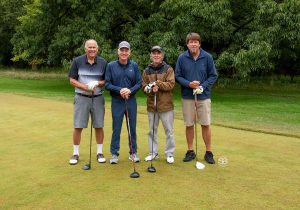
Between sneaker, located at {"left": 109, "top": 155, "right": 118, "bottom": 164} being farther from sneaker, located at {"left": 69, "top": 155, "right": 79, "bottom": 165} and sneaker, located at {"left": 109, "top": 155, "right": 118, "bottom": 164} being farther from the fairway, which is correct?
sneaker, located at {"left": 69, "top": 155, "right": 79, "bottom": 165}

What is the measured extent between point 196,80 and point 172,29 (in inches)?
443

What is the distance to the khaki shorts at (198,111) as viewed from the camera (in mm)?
6242

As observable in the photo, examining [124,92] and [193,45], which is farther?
[193,45]

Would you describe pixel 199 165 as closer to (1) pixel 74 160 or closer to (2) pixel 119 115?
(2) pixel 119 115

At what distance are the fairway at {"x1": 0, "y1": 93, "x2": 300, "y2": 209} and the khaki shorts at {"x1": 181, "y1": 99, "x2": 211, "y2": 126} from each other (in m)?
0.53

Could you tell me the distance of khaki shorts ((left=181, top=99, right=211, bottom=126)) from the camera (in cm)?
624

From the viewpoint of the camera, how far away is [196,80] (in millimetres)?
6125

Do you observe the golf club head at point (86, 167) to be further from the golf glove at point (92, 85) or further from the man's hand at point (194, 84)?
the man's hand at point (194, 84)

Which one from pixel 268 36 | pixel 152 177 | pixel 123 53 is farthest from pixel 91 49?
pixel 268 36

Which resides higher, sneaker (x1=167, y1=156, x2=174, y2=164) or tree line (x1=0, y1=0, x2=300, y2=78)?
tree line (x1=0, y1=0, x2=300, y2=78)

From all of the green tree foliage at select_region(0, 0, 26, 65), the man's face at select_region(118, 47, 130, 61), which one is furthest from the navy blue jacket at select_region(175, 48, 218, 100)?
the green tree foliage at select_region(0, 0, 26, 65)

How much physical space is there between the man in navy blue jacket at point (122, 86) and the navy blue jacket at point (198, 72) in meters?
0.61

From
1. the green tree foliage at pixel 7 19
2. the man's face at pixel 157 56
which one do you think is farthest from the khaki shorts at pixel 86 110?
the green tree foliage at pixel 7 19

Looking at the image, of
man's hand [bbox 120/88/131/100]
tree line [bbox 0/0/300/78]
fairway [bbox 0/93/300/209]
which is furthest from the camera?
tree line [bbox 0/0/300/78]
